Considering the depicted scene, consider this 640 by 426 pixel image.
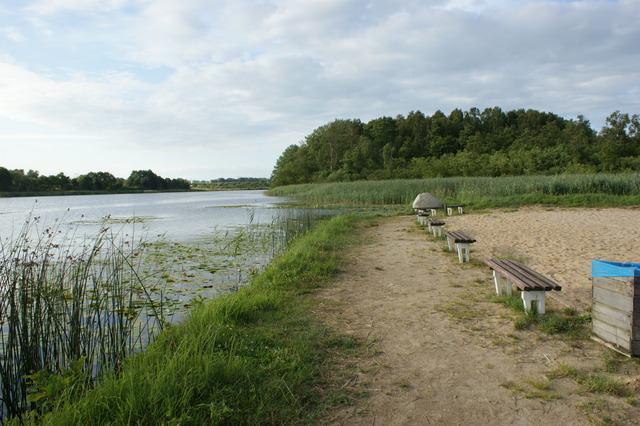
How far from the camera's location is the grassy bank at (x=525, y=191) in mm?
14805

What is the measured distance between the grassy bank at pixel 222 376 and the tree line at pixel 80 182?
4717cm

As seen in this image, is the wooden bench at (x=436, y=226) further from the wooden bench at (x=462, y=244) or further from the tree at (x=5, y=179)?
the tree at (x=5, y=179)

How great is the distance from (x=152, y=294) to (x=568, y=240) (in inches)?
304

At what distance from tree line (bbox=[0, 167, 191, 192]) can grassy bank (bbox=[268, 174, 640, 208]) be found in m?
40.5

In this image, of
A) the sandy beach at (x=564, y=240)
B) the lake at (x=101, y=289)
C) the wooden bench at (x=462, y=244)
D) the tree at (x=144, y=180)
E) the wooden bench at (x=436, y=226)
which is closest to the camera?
the lake at (x=101, y=289)

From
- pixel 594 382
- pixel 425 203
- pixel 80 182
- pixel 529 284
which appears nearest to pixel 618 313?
pixel 594 382

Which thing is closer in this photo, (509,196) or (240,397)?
(240,397)

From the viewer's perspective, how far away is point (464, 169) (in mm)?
34156

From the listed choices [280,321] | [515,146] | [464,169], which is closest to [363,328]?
[280,321]

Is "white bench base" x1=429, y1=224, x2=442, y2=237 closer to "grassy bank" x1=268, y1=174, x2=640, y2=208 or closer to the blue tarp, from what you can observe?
the blue tarp

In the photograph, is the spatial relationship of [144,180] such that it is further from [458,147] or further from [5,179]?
[458,147]

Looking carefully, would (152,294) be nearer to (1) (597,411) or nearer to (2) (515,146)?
(1) (597,411)

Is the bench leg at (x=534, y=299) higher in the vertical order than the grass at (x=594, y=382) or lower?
higher

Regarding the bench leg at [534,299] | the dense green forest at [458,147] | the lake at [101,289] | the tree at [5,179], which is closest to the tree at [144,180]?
the dense green forest at [458,147]
